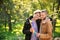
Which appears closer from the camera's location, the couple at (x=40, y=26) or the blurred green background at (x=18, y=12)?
the couple at (x=40, y=26)

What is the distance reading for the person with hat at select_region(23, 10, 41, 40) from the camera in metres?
2.48

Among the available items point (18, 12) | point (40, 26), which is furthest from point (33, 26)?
point (18, 12)

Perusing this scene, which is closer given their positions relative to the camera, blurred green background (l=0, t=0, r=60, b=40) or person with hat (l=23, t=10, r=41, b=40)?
person with hat (l=23, t=10, r=41, b=40)

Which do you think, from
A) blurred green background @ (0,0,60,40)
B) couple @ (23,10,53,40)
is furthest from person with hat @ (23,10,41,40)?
blurred green background @ (0,0,60,40)

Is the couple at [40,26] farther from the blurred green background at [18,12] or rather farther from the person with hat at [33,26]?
the blurred green background at [18,12]

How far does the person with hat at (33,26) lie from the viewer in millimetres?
2482

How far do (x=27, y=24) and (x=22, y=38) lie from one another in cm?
207

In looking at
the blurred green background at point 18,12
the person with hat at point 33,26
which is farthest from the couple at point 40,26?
the blurred green background at point 18,12

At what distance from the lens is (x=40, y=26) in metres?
2.47

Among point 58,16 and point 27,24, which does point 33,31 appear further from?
point 58,16

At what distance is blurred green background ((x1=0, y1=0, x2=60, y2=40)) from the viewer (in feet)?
15.6

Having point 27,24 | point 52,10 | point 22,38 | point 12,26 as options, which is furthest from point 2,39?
point 27,24

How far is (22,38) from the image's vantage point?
4.59 metres

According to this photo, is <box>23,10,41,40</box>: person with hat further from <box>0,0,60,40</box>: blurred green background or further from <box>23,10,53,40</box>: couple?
<box>0,0,60,40</box>: blurred green background
